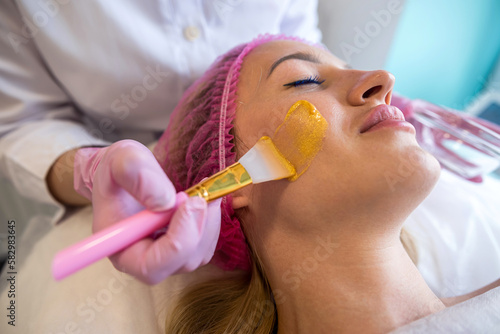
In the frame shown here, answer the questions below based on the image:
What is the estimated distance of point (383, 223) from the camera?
0.62 metres

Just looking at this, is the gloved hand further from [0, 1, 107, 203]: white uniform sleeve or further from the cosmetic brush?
[0, 1, 107, 203]: white uniform sleeve

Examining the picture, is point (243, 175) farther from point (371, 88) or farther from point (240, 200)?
point (371, 88)

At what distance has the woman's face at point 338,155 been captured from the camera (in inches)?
23.0

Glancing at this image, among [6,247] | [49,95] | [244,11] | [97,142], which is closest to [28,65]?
[49,95]

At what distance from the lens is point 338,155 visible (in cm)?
60

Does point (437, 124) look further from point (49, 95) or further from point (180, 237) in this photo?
point (49, 95)

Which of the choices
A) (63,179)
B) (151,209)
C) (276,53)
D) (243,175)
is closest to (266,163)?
(243,175)

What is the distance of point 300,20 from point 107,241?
46.4 inches

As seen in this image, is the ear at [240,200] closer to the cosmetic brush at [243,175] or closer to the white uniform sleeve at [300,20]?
the cosmetic brush at [243,175]

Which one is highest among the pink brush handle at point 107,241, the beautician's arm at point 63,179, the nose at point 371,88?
the pink brush handle at point 107,241

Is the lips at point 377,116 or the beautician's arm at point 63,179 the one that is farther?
the beautician's arm at point 63,179

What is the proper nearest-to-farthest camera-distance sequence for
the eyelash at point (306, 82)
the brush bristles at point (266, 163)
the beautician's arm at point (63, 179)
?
1. the brush bristles at point (266, 163)
2. the eyelash at point (306, 82)
3. the beautician's arm at point (63, 179)

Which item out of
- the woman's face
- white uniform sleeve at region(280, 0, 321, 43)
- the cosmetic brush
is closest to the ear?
the woman's face

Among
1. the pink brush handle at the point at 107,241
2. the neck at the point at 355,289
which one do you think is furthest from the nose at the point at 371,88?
the pink brush handle at the point at 107,241
